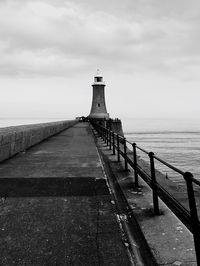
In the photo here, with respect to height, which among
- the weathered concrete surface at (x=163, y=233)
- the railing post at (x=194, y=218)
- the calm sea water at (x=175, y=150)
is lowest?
the calm sea water at (x=175, y=150)

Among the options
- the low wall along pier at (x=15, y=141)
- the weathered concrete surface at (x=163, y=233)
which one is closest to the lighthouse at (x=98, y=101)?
the low wall along pier at (x=15, y=141)

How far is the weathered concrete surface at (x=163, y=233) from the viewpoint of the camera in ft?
9.82

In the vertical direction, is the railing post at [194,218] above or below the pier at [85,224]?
above

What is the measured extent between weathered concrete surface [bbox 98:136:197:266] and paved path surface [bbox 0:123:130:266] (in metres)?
0.38

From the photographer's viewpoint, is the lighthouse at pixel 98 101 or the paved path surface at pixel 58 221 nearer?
the paved path surface at pixel 58 221

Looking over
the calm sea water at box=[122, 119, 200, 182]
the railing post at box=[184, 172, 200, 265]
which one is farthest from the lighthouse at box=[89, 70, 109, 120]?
the railing post at box=[184, 172, 200, 265]

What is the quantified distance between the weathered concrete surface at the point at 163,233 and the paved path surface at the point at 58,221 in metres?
0.38

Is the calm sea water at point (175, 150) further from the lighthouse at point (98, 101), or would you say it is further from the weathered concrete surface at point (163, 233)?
the lighthouse at point (98, 101)

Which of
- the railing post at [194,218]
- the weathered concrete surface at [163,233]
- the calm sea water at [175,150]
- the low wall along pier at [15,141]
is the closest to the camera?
the railing post at [194,218]

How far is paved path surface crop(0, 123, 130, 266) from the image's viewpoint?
3.03 metres

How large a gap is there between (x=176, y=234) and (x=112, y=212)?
3.66 ft

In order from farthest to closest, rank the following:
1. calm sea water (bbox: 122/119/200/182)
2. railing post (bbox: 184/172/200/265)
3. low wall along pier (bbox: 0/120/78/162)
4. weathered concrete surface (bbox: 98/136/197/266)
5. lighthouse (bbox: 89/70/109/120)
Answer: lighthouse (bbox: 89/70/109/120)
calm sea water (bbox: 122/119/200/182)
low wall along pier (bbox: 0/120/78/162)
weathered concrete surface (bbox: 98/136/197/266)
railing post (bbox: 184/172/200/265)

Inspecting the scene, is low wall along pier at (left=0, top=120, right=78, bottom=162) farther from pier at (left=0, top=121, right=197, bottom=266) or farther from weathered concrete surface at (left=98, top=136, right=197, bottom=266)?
weathered concrete surface at (left=98, top=136, right=197, bottom=266)

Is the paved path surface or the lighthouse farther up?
the lighthouse
